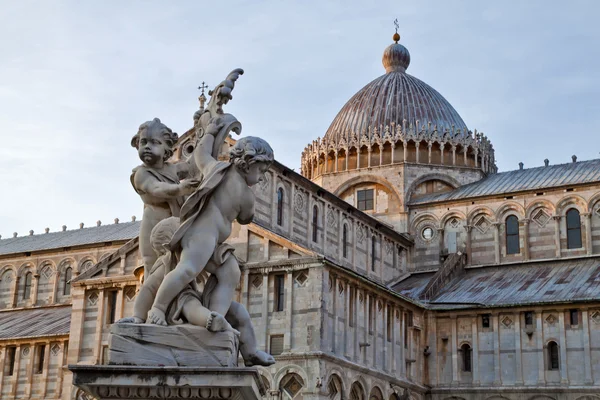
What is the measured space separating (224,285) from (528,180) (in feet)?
158

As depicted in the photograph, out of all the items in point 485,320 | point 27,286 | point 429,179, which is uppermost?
point 429,179

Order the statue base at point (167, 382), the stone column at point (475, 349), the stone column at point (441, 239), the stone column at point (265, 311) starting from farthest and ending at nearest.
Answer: the stone column at point (441, 239)
the stone column at point (475, 349)
the stone column at point (265, 311)
the statue base at point (167, 382)

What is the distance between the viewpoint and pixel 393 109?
59.9 meters

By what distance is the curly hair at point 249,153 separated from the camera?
10461mm

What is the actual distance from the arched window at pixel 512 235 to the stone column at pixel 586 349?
8277 mm

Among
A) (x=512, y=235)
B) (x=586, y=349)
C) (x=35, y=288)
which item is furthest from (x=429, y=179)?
(x=35, y=288)

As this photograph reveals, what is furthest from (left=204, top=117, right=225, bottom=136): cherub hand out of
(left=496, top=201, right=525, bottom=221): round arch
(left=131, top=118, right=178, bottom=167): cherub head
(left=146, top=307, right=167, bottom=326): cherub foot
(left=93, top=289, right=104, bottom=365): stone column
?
(left=496, top=201, right=525, bottom=221): round arch

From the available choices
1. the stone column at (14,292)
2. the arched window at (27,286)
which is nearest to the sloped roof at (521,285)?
the arched window at (27,286)

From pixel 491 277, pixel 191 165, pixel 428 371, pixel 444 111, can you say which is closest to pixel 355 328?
pixel 428 371

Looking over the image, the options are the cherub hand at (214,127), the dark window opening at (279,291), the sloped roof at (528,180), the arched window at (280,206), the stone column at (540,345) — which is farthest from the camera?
the sloped roof at (528,180)

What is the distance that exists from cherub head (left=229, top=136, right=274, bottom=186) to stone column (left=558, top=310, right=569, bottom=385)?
127ft

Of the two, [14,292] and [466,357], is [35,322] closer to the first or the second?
[14,292]

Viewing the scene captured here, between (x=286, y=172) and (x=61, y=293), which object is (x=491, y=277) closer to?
(x=286, y=172)

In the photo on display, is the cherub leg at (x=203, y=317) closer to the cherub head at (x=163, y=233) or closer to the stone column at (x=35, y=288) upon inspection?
the cherub head at (x=163, y=233)
